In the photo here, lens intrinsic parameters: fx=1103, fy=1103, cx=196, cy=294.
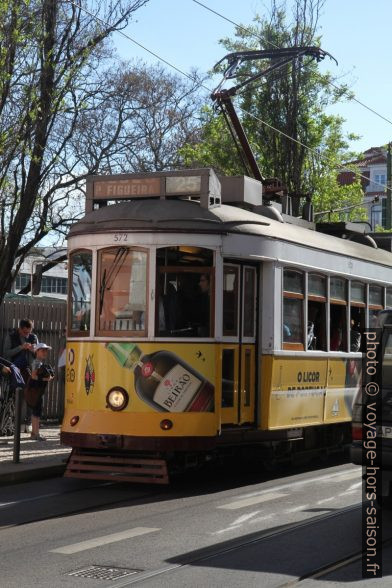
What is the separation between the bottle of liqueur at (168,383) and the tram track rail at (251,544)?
2.32m

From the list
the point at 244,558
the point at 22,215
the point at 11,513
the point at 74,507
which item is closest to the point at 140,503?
the point at 74,507

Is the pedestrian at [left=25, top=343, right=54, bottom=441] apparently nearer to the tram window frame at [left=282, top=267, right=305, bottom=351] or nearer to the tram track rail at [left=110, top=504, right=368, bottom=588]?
the tram window frame at [left=282, top=267, right=305, bottom=351]

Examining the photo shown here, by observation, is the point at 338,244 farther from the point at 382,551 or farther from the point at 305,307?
the point at 382,551

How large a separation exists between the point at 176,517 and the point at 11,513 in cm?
159

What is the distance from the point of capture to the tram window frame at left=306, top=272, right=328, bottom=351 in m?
14.0

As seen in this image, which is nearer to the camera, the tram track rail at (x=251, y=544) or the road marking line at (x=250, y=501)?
the tram track rail at (x=251, y=544)

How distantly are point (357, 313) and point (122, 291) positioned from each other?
14.5ft

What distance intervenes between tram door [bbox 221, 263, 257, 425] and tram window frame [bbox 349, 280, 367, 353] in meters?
2.79

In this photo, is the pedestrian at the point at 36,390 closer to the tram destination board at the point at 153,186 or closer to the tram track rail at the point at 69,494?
the tram track rail at the point at 69,494

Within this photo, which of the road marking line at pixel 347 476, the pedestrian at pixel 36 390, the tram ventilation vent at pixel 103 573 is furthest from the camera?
the pedestrian at pixel 36 390

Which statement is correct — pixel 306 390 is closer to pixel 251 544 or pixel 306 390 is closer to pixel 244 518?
pixel 244 518

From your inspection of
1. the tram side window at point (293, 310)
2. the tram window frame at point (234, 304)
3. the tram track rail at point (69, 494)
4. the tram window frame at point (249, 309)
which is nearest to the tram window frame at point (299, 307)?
the tram side window at point (293, 310)

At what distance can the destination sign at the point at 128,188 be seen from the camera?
12656 mm

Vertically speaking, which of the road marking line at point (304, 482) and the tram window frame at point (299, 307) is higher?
the tram window frame at point (299, 307)
